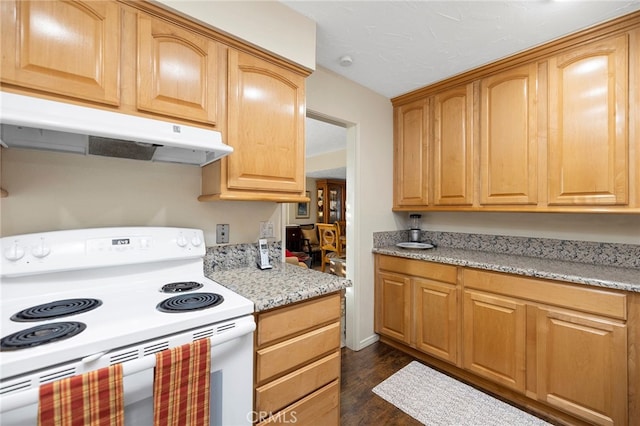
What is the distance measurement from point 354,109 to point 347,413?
7.73ft

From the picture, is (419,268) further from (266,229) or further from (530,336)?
(266,229)

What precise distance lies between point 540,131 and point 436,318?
5.25ft

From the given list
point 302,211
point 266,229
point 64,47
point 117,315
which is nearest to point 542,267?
point 266,229

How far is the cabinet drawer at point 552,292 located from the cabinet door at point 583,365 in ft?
0.20

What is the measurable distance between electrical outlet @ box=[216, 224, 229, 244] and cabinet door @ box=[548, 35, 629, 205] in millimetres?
2207

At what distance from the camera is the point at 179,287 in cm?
124

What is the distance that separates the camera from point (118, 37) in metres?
1.11

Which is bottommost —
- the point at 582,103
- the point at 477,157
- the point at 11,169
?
the point at 11,169

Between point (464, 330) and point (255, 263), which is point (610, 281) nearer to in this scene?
point (464, 330)

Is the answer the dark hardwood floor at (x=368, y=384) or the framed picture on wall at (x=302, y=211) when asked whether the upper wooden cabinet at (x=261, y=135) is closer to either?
the dark hardwood floor at (x=368, y=384)

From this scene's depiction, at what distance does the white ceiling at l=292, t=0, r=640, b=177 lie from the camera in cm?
155

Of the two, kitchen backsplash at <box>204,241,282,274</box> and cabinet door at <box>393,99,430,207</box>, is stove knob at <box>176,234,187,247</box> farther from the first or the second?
cabinet door at <box>393,99,430,207</box>

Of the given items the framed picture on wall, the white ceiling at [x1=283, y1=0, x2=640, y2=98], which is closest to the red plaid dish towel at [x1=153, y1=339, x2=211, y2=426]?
the white ceiling at [x1=283, y1=0, x2=640, y2=98]

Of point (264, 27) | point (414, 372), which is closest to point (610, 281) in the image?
point (414, 372)
